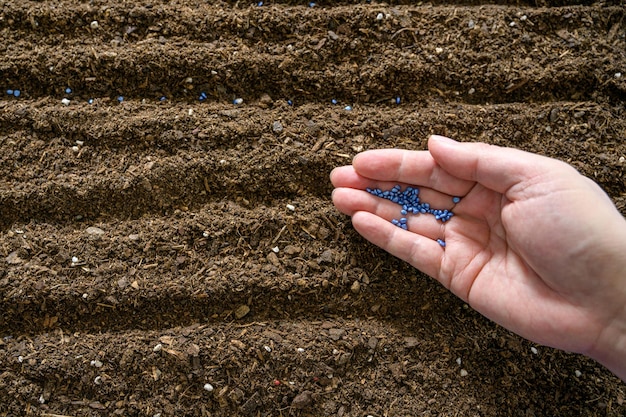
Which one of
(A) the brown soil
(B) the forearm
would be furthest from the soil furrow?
(B) the forearm

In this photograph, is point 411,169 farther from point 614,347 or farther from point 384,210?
point 614,347

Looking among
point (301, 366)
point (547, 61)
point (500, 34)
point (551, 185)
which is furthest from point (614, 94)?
point (301, 366)

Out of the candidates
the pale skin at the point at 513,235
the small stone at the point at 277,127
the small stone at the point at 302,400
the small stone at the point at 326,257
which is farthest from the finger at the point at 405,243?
the small stone at the point at 302,400

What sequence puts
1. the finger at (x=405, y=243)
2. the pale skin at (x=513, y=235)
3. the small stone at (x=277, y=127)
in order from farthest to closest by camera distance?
1. the small stone at (x=277, y=127)
2. the finger at (x=405, y=243)
3. the pale skin at (x=513, y=235)

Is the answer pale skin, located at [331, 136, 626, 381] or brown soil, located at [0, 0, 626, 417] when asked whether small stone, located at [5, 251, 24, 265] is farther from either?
pale skin, located at [331, 136, 626, 381]

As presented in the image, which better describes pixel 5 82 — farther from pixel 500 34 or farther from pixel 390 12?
pixel 500 34

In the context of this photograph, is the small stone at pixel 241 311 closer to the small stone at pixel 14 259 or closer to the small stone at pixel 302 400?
the small stone at pixel 302 400

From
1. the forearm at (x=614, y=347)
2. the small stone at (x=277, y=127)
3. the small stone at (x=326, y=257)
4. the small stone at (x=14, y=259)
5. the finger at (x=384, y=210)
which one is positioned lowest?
the small stone at (x=14, y=259)
